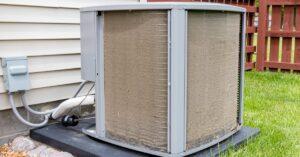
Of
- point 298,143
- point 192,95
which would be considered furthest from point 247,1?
point 192,95

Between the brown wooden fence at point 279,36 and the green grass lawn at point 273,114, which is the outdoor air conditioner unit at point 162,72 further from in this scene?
the brown wooden fence at point 279,36

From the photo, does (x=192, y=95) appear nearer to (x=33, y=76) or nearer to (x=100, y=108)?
(x=100, y=108)

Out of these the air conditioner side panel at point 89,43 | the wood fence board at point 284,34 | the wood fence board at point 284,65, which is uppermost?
the wood fence board at point 284,34

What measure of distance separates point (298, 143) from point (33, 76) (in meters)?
1.75

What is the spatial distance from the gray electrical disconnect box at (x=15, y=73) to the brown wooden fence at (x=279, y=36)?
3.88 m

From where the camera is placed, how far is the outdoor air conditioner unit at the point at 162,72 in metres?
1.80

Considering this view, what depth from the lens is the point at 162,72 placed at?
6.00 ft

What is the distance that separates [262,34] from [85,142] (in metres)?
3.91

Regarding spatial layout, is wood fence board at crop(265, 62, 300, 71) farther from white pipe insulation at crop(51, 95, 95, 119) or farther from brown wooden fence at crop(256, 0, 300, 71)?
white pipe insulation at crop(51, 95, 95, 119)

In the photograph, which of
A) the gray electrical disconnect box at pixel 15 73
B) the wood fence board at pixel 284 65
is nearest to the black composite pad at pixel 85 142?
the gray electrical disconnect box at pixel 15 73

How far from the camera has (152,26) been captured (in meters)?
1.82

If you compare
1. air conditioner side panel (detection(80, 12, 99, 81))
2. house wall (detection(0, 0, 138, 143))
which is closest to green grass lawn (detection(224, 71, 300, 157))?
air conditioner side panel (detection(80, 12, 99, 81))

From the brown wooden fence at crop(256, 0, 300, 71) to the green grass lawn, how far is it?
375 millimetres

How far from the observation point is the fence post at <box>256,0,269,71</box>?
17.6 ft
